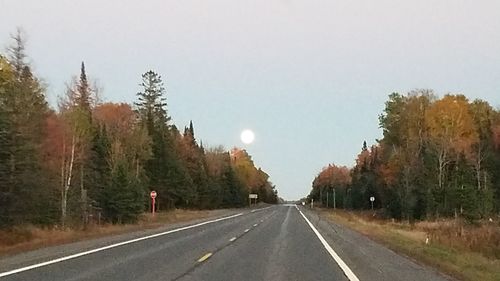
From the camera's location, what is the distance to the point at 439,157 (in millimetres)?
86812

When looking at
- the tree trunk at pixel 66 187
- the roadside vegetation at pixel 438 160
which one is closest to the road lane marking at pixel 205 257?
the tree trunk at pixel 66 187

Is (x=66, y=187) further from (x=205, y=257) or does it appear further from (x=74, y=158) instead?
(x=205, y=257)

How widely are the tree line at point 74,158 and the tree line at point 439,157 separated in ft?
104

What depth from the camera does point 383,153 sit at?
108m

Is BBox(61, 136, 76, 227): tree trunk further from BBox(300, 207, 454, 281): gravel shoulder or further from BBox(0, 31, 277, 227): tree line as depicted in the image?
BBox(300, 207, 454, 281): gravel shoulder

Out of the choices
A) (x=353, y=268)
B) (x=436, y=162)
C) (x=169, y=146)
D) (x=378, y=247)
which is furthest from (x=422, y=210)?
(x=353, y=268)

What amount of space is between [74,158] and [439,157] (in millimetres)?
48454

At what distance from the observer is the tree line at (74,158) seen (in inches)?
1345

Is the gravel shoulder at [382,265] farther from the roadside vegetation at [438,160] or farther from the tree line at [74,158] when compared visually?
the roadside vegetation at [438,160]

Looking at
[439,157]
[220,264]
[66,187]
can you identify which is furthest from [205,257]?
[439,157]

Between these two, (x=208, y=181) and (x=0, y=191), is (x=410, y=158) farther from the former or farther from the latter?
(x=0, y=191)

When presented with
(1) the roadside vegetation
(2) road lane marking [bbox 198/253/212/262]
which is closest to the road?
(2) road lane marking [bbox 198/253/212/262]

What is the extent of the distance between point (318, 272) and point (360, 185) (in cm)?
12557

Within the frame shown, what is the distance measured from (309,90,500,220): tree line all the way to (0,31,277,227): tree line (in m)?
31.5
